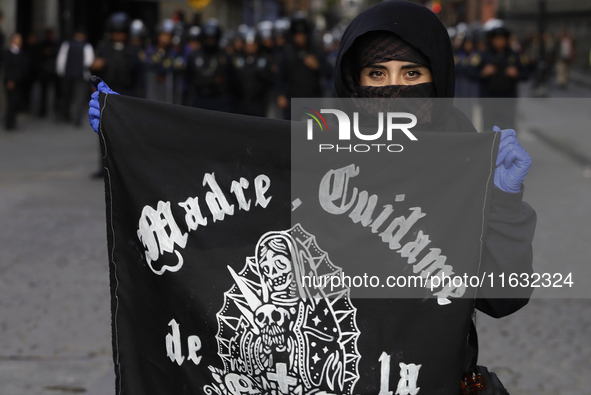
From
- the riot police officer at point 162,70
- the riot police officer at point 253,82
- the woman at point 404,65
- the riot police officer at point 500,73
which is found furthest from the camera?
the riot police officer at point 162,70

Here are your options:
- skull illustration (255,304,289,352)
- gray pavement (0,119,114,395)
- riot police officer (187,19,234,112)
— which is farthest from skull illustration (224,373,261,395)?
riot police officer (187,19,234,112)

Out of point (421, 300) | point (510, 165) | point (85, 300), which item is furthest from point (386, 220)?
point (85, 300)

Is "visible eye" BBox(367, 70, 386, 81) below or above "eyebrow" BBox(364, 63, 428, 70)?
below

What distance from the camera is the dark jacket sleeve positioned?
207cm

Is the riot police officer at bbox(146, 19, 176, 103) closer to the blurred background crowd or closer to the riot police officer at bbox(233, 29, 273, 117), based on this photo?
the blurred background crowd

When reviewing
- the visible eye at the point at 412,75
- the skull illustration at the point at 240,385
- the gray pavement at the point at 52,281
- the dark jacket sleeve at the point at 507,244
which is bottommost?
the gray pavement at the point at 52,281

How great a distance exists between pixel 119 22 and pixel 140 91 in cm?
94

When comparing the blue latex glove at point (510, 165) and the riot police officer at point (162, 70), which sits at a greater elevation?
the blue latex glove at point (510, 165)

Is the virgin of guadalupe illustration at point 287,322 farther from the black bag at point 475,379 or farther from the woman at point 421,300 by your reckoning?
the black bag at point 475,379

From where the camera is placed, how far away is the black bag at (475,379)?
2.19m

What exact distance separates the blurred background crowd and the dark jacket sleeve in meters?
8.58

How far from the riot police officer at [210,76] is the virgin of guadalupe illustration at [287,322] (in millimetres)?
8560

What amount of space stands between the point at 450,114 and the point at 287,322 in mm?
786

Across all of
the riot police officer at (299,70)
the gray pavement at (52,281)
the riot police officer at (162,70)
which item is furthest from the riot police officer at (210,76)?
the riot police officer at (162,70)
